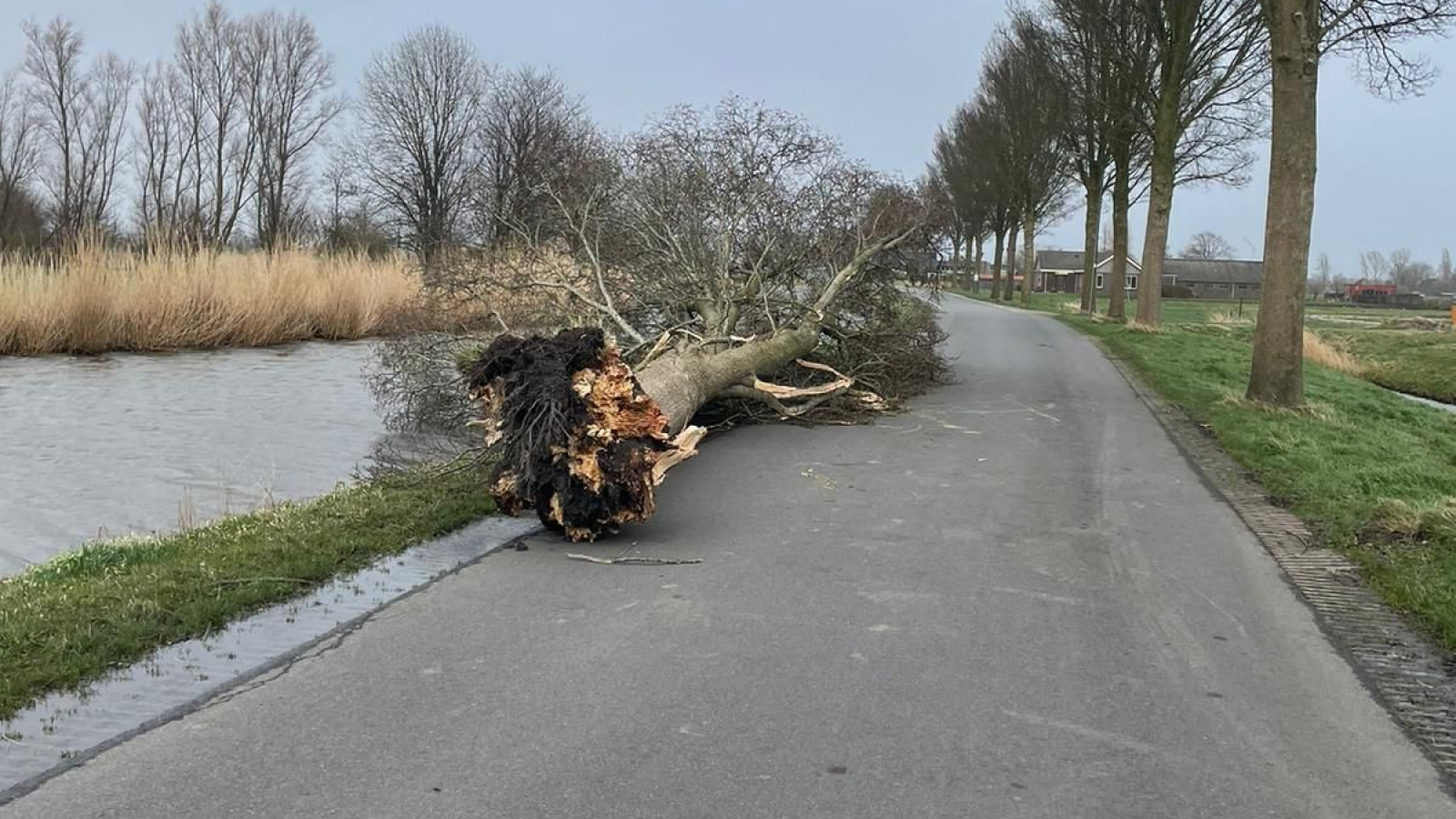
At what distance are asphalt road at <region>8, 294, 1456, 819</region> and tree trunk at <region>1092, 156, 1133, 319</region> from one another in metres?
24.5

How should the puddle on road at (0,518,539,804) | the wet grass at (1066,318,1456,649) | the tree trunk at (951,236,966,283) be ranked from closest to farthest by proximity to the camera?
the puddle on road at (0,518,539,804), the wet grass at (1066,318,1456,649), the tree trunk at (951,236,966,283)

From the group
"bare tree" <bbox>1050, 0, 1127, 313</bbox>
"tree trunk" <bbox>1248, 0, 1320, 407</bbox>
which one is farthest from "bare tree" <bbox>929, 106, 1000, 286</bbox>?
"tree trunk" <bbox>1248, 0, 1320, 407</bbox>

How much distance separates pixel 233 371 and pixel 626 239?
854 cm

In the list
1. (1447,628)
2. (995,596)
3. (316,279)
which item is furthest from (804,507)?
(316,279)

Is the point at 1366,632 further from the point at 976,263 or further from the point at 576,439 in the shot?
the point at 976,263

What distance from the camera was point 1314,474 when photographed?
8.80 m

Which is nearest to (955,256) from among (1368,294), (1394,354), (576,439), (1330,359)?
(1330,359)

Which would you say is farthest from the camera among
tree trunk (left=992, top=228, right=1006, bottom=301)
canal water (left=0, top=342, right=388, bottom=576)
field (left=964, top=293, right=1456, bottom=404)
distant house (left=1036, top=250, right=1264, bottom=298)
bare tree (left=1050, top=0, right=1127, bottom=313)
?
distant house (left=1036, top=250, right=1264, bottom=298)

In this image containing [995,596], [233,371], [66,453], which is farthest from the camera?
[233,371]

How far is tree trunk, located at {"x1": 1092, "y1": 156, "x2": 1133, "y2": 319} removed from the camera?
3044cm

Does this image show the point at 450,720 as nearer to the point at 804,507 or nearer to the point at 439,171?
the point at 804,507

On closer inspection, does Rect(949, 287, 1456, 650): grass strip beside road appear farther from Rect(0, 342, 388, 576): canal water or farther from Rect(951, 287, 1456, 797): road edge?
Rect(0, 342, 388, 576): canal water

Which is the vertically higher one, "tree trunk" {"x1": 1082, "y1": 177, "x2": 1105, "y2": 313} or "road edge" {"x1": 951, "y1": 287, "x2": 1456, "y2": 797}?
"tree trunk" {"x1": 1082, "y1": 177, "x2": 1105, "y2": 313}

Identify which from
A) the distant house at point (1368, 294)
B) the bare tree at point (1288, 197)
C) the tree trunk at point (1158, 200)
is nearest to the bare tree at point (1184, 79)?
the tree trunk at point (1158, 200)
